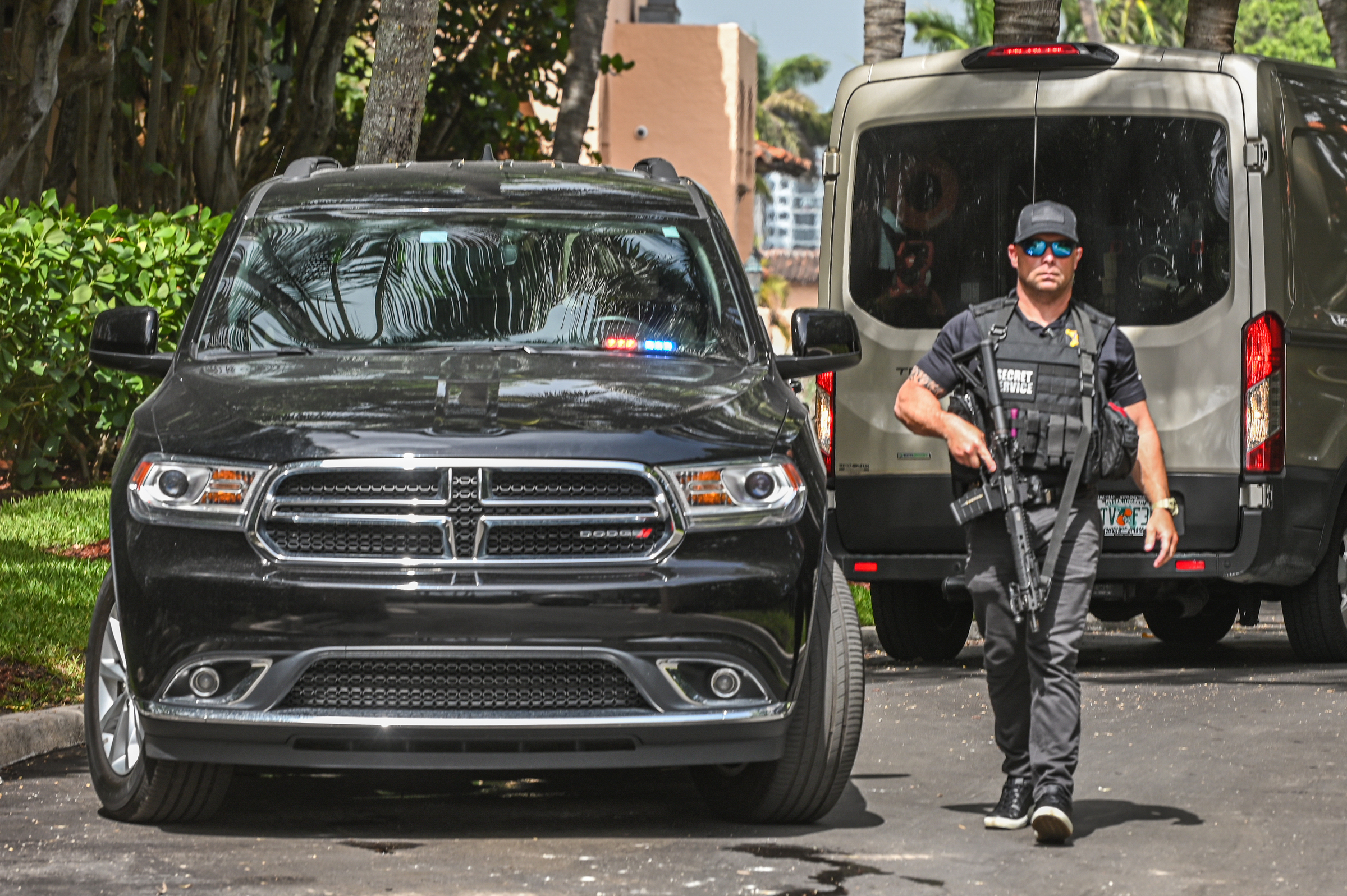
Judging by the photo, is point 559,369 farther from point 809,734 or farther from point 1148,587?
point 1148,587

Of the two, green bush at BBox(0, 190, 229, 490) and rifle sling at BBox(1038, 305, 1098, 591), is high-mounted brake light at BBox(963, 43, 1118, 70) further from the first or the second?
green bush at BBox(0, 190, 229, 490)

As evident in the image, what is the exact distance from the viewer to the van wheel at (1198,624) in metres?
11.8

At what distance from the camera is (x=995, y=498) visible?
651 centimetres

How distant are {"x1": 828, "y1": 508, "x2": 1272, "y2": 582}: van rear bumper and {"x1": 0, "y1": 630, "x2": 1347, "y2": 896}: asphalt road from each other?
1.08 metres

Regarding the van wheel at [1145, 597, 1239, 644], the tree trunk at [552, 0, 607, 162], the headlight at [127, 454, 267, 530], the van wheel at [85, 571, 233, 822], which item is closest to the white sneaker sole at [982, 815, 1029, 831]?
the van wheel at [85, 571, 233, 822]

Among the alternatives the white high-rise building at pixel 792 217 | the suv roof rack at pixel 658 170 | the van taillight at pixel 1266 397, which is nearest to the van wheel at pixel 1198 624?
the van taillight at pixel 1266 397

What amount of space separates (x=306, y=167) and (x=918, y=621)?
4165mm

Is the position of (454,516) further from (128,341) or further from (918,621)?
(918,621)

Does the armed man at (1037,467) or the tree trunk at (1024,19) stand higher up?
the tree trunk at (1024,19)

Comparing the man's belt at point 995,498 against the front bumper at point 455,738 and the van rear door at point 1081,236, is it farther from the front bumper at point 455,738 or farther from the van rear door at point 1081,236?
the van rear door at point 1081,236

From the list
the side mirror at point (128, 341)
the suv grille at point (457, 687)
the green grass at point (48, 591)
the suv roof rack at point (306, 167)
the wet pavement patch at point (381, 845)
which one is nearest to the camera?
the suv grille at point (457, 687)

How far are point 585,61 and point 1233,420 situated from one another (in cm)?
1369

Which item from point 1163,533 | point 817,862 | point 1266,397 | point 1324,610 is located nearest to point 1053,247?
point 1163,533

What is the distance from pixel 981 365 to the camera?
6.68m
